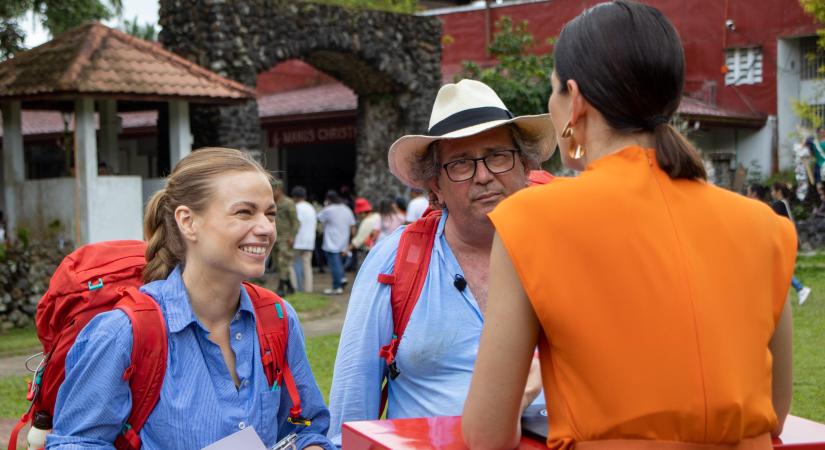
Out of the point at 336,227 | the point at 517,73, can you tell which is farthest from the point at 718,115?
the point at 336,227

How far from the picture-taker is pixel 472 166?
3.35 metres

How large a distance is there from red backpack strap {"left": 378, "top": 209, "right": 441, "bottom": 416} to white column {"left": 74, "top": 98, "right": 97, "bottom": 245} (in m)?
13.1

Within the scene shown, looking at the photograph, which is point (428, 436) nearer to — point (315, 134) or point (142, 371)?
point (142, 371)

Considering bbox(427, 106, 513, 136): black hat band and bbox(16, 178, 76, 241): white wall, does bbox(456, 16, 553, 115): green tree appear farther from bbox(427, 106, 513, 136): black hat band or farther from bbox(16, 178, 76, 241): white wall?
bbox(427, 106, 513, 136): black hat band

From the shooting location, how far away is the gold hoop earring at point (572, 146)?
202 centimetres

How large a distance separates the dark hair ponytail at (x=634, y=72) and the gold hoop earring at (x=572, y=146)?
0.08 m

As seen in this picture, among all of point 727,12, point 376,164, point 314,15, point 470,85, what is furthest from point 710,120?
point 470,85

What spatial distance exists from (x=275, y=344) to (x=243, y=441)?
35cm

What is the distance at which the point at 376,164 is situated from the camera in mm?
22453

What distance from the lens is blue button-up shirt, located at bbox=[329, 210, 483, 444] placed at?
10.0 ft

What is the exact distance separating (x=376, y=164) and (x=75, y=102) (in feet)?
27.0

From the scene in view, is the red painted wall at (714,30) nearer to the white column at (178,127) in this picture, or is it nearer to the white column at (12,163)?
the white column at (178,127)

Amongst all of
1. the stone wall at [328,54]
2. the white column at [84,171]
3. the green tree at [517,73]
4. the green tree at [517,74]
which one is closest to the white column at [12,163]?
the white column at [84,171]

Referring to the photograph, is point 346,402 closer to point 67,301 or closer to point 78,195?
point 67,301
